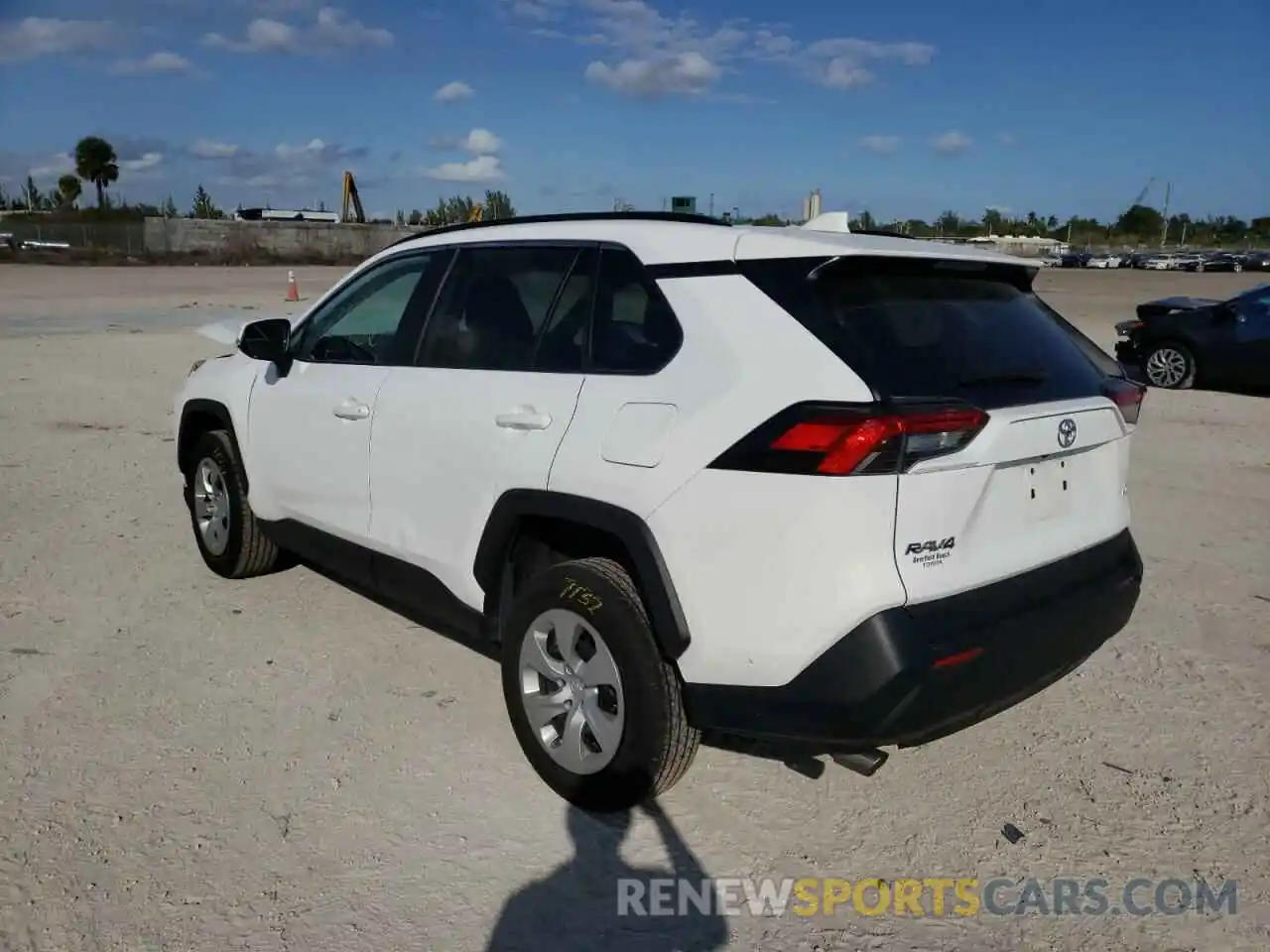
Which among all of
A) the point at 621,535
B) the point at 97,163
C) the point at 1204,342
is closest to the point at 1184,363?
the point at 1204,342

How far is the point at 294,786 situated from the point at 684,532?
1.60 meters

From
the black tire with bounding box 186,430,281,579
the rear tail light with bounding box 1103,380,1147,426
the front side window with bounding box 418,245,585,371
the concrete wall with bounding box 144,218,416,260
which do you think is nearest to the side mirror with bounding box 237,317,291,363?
the black tire with bounding box 186,430,281,579

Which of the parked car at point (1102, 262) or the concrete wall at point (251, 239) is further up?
the parked car at point (1102, 262)

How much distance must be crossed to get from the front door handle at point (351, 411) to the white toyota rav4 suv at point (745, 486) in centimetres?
10

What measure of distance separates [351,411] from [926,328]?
2.26m

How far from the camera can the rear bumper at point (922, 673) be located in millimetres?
2594

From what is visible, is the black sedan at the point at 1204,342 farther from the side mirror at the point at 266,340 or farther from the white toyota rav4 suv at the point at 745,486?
the side mirror at the point at 266,340

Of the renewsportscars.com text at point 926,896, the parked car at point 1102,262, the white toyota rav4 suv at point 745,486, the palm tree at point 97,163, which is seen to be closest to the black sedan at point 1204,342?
the white toyota rav4 suv at point 745,486

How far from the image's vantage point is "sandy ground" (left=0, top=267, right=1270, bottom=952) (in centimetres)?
271

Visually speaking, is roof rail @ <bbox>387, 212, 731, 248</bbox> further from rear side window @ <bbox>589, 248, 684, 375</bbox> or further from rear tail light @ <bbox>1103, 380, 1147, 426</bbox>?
rear tail light @ <bbox>1103, 380, 1147, 426</bbox>

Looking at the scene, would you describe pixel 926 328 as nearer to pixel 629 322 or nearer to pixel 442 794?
pixel 629 322

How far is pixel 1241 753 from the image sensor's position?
3.58 meters

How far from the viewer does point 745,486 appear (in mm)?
2668

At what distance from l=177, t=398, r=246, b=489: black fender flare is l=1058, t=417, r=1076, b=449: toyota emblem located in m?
3.68
